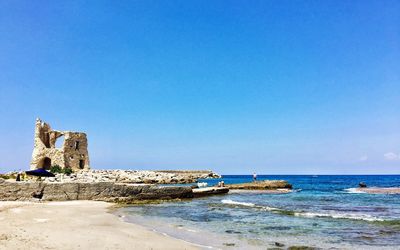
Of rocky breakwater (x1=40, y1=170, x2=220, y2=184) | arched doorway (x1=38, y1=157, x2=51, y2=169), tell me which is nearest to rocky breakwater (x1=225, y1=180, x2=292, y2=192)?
rocky breakwater (x1=40, y1=170, x2=220, y2=184)

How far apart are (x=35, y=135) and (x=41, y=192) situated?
27042 millimetres

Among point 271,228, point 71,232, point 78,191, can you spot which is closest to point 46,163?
point 78,191

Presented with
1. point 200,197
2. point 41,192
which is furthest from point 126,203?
point 200,197

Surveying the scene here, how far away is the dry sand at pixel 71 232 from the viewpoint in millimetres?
8758

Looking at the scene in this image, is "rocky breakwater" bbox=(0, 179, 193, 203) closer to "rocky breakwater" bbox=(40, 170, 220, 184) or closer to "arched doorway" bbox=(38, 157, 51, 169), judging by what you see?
"rocky breakwater" bbox=(40, 170, 220, 184)

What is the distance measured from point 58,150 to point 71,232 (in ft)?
114

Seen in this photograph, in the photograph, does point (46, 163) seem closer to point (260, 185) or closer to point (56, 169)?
point (56, 169)

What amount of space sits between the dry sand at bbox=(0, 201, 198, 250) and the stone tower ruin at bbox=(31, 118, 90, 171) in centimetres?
2875

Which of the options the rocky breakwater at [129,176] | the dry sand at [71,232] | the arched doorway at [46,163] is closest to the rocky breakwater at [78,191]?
the dry sand at [71,232]

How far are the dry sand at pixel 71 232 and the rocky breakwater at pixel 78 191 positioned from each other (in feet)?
11.8

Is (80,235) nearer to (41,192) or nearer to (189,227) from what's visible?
Answer: (189,227)

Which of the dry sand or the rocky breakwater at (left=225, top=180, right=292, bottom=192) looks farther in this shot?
the rocky breakwater at (left=225, top=180, right=292, bottom=192)

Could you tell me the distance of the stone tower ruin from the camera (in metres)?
42.4

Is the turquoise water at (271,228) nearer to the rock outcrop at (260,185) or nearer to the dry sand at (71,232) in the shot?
the dry sand at (71,232)
